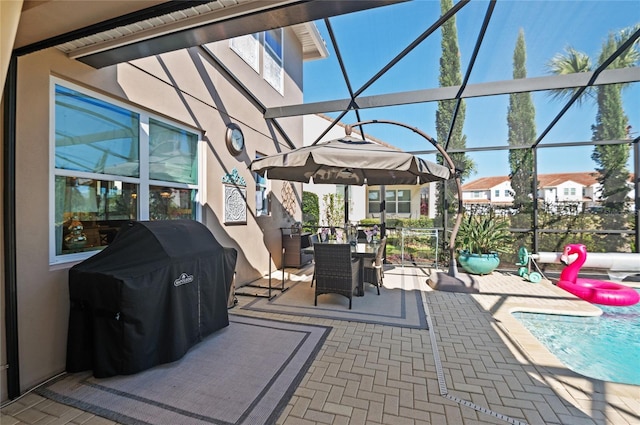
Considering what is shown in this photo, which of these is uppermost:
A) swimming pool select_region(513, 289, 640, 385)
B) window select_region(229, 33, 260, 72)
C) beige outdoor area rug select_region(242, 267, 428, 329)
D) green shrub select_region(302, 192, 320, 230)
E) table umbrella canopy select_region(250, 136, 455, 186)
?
window select_region(229, 33, 260, 72)

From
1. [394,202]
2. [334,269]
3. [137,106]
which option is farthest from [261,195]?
[394,202]

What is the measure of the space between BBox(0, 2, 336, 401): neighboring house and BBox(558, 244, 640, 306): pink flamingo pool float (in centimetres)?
621

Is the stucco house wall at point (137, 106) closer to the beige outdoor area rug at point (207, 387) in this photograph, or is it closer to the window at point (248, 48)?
the window at point (248, 48)

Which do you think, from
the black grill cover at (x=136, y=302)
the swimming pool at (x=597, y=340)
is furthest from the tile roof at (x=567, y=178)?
the black grill cover at (x=136, y=302)

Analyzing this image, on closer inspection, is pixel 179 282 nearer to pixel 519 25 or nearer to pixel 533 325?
pixel 533 325

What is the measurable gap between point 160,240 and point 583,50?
347 inches

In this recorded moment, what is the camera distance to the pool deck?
6.97 feet

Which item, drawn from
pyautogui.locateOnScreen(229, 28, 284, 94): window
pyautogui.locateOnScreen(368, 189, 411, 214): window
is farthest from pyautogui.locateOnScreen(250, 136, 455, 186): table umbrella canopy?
pyautogui.locateOnScreen(368, 189, 411, 214): window

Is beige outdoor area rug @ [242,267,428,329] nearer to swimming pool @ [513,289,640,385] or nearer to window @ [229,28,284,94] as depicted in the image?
swimming pool @ [513,289,640,385]

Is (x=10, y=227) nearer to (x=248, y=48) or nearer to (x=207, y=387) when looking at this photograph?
(x=207, y=387)

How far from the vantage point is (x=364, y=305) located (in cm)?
456

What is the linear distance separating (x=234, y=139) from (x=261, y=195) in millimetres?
1703

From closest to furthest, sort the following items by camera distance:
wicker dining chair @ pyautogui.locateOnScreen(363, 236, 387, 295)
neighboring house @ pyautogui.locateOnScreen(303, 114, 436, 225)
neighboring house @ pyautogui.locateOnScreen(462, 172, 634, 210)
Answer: wicker dining chair @ pyautogui.locateOnScreen(363, 236, 387, 295), neighboring house @ pyautogui.locateOnScreen(462, 172, 634, 210), neighboring house @ pyautogui.locateOnScreen(303, 114, 436, 225)

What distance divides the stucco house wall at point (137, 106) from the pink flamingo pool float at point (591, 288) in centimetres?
618
